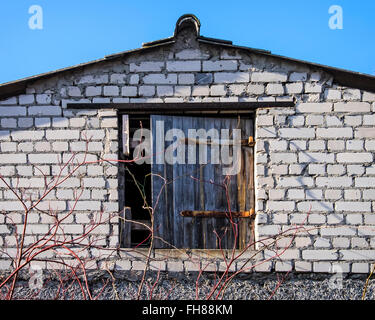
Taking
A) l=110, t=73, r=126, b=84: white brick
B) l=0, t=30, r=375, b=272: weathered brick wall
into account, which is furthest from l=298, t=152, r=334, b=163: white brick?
l=110, t=73, r=126, b=84: white brick

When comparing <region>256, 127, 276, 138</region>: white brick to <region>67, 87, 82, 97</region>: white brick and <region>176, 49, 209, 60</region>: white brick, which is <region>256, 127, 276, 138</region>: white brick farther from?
<region>67, 87, 82, 97</region>: white brick

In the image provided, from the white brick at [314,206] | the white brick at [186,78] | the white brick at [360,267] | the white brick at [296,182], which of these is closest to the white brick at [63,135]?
the white brick at [186,78]

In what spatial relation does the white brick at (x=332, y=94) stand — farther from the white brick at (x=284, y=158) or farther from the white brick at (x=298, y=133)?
the white brick at (x=284, y=158)

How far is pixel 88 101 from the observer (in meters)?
4.61

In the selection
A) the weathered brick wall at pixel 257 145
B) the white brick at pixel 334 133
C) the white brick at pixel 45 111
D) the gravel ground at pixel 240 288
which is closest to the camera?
the gravel ground at pixel 240 288

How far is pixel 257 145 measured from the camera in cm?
452

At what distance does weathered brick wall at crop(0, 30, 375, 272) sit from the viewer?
440cm

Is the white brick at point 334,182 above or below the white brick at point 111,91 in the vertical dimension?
below

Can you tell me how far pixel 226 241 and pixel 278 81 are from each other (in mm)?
1978

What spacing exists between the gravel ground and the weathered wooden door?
41cm

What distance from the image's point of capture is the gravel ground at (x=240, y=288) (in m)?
4.30

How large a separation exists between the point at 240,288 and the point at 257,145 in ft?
5.34

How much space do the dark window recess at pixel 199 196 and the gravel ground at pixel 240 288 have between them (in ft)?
1.30
